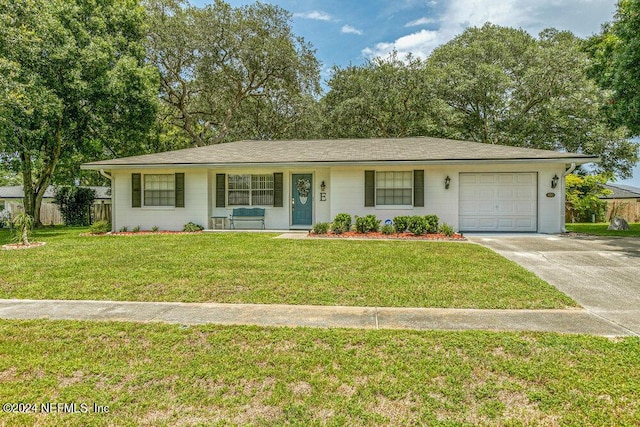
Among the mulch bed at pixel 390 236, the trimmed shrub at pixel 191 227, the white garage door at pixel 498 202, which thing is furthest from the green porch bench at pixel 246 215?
the white garage door at pixel 498 202

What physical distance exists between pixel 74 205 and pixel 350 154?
17485mm

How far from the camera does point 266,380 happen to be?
288 centimetres

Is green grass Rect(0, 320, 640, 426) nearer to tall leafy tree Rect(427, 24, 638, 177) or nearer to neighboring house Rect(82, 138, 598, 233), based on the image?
neighboring house Rect(82, 138, 598, 233)

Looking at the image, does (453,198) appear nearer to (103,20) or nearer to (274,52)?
(274,52)

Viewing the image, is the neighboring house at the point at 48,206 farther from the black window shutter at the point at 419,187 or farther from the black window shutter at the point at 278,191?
the black window shutter at the point at 419,187

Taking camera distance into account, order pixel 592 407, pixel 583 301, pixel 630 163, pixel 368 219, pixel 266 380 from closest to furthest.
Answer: pixel 592 407, pixel 266 380, pixel 583 301, pixel 368 219, pixel 630 163

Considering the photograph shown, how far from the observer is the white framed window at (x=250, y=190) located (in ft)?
44.5

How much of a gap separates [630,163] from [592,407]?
26.8 meters

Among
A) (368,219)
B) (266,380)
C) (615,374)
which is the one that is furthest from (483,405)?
(368,219)

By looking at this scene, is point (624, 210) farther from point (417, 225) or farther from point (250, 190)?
point (250, 190)

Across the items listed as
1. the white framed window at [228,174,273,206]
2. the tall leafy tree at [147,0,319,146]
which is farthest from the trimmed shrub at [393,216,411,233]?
the tall leafy tree at [147,0,319,146]

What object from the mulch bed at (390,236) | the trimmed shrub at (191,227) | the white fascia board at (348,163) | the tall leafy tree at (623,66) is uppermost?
the tall leafy tree at (623,66)

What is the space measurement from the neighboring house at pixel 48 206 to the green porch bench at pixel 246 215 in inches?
358

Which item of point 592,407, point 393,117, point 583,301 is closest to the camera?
point 592,407
